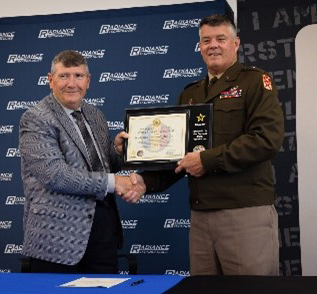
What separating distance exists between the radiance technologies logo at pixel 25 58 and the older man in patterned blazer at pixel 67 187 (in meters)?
2.16

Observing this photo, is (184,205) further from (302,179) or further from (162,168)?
(162,168)

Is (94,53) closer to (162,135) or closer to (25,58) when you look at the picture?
(25,58)

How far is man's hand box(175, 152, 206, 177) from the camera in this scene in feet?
8.38

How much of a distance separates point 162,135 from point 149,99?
6.47 ft

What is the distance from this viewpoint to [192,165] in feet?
8.43

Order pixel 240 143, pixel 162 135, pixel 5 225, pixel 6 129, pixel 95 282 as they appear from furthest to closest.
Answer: pixel 6 129 → pixel 5 225 → pixel 162 135 → pixel 240 143 → pixel 95 282

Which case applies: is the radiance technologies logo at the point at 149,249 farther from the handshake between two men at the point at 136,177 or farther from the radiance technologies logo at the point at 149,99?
the handshake between two men at the point at 136,177

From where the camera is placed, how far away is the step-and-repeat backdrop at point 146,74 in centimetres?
448

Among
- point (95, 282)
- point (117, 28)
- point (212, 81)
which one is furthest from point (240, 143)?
point (117, 28)

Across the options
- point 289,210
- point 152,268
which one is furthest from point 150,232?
point 289,210

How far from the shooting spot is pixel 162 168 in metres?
2.69

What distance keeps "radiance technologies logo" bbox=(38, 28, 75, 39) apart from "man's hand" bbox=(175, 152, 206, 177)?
8.75 ft

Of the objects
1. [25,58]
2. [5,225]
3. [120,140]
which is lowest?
[5,225]

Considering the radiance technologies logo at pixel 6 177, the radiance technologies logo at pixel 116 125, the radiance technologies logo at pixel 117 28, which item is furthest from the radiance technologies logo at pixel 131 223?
the radiance technologies logo at pixel 117 28
